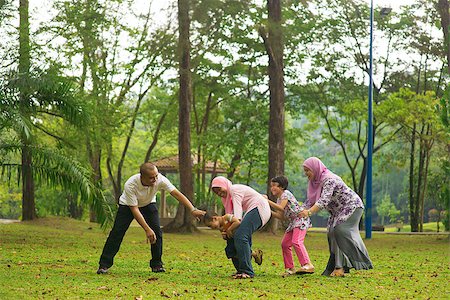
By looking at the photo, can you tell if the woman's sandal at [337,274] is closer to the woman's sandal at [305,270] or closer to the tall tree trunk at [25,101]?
the woman's sandal at [305,270]

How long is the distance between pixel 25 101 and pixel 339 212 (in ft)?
30.2

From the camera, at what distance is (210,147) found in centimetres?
4316

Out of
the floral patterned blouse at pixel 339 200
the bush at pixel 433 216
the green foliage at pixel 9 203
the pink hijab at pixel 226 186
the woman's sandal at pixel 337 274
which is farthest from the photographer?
the bush at pixel 433 216

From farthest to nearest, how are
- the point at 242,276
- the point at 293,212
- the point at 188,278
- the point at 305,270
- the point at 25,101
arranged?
the point at 25,101
the point at 305,270
the point at 293,212
the point at 188,278
the point at 242,276

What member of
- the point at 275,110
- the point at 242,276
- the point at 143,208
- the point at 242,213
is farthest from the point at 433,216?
the point at 242,276

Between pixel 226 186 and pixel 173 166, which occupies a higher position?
pixel 173 166

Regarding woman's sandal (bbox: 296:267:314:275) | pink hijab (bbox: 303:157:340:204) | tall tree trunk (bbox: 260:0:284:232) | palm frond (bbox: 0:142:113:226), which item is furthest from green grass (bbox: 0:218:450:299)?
tall tree trunk (bbox: 260:0:284:232)

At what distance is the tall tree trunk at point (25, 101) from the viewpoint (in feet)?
64.3

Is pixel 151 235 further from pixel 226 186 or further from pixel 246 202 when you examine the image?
pixel 246 202

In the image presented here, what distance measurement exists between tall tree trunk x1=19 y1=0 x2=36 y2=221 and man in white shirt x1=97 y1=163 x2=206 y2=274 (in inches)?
167

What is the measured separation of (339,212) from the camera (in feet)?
43.3

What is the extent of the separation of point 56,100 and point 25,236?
18.6ft

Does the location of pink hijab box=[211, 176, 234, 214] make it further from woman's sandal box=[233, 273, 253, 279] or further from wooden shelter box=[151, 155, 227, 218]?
wooden shelter box=[151, 155, 227, 218]

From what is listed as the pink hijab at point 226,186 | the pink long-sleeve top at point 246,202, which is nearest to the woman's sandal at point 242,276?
the pink long-sleeve top at point 246,202
